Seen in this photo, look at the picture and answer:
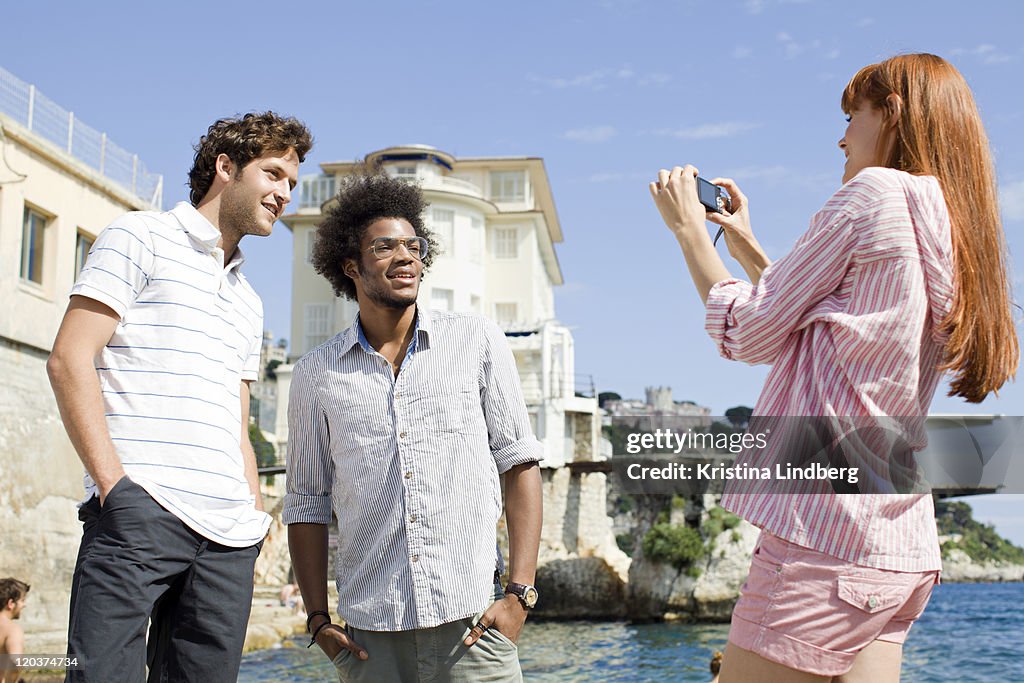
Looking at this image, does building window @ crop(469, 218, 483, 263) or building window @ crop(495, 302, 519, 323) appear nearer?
building window @ crop(469, 218, 483, 263)

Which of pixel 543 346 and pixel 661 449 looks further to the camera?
pixel 543 346

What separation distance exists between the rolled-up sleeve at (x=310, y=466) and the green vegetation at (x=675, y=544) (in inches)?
1307

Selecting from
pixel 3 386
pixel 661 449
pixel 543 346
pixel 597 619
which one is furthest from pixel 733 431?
pixel 543 346

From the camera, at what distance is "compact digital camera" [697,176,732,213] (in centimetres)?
281

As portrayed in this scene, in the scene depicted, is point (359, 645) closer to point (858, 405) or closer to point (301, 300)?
point (858, 405)

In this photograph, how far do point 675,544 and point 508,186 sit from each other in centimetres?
2064

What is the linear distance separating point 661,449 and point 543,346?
4069cm

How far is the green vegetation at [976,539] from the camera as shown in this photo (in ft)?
415

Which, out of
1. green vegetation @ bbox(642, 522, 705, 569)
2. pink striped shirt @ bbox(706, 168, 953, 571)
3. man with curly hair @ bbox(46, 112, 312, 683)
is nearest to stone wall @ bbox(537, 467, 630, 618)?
green vegetation @ bbox(642, 522, 705, 569)

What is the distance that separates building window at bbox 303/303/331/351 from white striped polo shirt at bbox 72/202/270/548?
44.4 meters

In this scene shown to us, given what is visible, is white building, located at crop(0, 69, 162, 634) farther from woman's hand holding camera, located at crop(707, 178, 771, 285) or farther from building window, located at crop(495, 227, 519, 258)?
building window, located at crop(495, 227, 519, 258)

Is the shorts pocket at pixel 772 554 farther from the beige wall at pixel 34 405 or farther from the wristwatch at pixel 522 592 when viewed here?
the beige wall at pixel 34 405

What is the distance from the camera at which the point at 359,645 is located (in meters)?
3.41

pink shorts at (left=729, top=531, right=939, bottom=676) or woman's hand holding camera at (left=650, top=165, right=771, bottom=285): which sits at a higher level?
woman's hand holding camera at (left=650, top=165, right=771, bottom=285)
